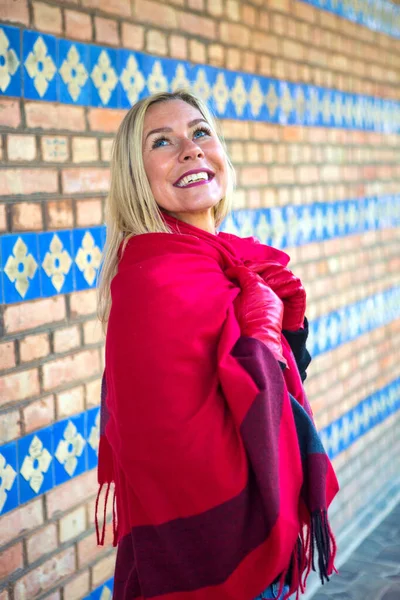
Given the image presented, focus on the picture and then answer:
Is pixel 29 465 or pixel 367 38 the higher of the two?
pixel 367 38

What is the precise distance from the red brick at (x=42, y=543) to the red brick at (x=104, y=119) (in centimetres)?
144

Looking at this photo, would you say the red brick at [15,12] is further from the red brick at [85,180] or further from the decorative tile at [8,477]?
the decorative tile at [8,477]

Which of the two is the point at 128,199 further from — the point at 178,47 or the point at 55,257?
the point at 178,47

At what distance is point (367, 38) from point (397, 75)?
675mm

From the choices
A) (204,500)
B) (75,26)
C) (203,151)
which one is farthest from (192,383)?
(75,26)

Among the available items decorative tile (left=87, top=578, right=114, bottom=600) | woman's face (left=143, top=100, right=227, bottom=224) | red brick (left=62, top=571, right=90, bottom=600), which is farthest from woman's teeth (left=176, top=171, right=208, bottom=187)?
decorative tile (left=87, top=578, right=114, bottom=600)

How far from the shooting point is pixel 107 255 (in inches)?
91.2

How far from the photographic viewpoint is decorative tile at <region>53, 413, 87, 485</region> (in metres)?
2.89

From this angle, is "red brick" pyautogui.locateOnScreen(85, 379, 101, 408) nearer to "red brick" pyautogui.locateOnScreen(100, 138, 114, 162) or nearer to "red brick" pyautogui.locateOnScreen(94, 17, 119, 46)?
"red brick" pyautogui.locateOnScreen(100, 138, 114, 162)

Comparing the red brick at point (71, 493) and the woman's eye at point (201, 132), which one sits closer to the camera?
the woman's eye at point (201, 132)

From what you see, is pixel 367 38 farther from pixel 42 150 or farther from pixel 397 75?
pixel 42 150

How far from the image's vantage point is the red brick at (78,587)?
9.83 ft

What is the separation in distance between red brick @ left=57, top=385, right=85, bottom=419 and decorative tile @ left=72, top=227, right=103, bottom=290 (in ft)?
1.23

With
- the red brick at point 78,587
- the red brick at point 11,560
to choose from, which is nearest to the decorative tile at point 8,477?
the red brick at point 11,560
